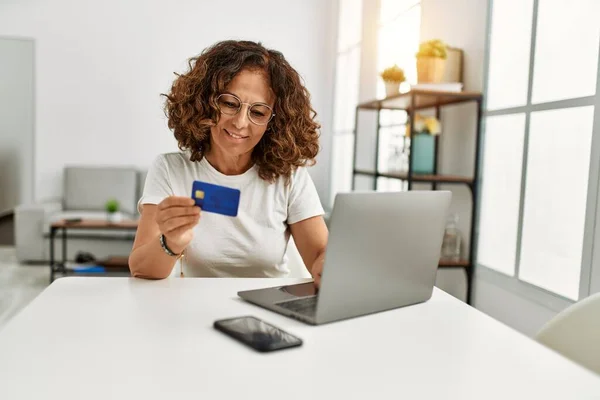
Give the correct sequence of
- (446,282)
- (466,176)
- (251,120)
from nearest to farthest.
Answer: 1. (251,120)
2. (466,176)
3. (446,282)

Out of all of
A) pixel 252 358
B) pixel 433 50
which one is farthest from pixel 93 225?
pixel 252 358

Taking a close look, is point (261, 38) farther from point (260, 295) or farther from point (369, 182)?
point (260, 295)

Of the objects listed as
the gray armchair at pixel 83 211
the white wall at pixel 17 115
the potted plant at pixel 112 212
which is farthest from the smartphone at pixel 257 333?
the white wall at pixel 17 115

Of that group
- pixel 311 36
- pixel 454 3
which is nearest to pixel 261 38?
pixel 311 36

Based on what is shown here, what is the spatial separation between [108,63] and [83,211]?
151cm

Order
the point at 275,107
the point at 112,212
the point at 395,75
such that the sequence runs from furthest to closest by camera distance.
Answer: the point at 112,212 → the point at 395,75 → the point at 275,107

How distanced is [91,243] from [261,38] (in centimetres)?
268

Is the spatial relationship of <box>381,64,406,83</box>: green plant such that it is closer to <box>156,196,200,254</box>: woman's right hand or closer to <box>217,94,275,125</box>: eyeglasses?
<box>217,94,275,125</box>: eyeglasses

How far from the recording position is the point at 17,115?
18.9ft

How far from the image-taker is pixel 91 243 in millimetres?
4996

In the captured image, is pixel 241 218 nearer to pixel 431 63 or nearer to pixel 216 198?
pixel 216 198

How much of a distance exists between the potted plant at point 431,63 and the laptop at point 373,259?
1802mm

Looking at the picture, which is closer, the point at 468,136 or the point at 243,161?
the point at 243,161

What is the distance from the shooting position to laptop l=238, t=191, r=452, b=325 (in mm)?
1044
